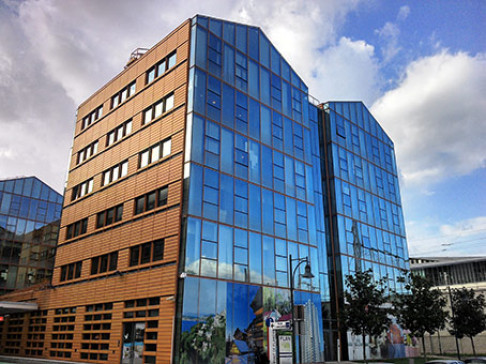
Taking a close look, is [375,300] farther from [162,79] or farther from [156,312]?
[162,79]

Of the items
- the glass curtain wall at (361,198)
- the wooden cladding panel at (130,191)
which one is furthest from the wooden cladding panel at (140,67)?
the glass curtain wall at (361,198)

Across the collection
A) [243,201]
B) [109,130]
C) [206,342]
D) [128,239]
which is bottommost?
[206,342]

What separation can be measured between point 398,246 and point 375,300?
2504cm

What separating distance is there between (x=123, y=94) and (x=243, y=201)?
17.4 m

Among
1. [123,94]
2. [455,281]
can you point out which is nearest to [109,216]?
[123,94]

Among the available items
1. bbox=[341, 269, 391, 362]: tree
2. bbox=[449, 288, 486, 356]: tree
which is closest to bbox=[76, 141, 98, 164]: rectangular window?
bbox=[341, 269, 391, 362]: tree

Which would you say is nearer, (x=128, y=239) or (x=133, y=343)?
(x=133, y=343)

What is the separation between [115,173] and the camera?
3959 centimetres

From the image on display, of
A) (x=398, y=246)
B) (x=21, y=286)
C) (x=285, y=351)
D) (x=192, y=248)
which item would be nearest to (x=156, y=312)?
(x=192, y=248)

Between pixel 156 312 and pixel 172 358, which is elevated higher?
pixel 156 312

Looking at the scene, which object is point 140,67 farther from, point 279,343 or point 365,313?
point 365,313

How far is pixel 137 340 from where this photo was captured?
3034 cm

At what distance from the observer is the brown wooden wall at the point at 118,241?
101ft

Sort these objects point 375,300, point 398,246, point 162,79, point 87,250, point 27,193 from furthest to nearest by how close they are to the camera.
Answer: point 27,193 → point 398,246 → point 87,250 → point 162,79 → point 375,300
